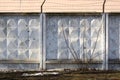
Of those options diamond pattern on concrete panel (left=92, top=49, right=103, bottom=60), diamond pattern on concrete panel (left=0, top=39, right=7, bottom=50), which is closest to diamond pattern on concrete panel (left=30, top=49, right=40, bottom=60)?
diamond pattern on concrete panel (left=0, top=39, right=7, bottom=50)

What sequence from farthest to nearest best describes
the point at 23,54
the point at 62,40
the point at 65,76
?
the point at 23,54, the point at 62,40, the point at 65,76

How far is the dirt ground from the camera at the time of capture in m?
13.2

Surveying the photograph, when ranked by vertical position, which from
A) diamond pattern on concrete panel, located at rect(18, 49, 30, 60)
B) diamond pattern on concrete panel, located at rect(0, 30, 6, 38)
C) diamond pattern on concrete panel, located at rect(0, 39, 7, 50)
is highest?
diamond pattern on concrete panel, located at rect(0, 30, 6, 38)

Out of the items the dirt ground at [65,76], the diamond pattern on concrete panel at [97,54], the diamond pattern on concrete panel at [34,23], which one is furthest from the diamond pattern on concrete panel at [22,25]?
the diamond pattern on concrete panel at [97,54]

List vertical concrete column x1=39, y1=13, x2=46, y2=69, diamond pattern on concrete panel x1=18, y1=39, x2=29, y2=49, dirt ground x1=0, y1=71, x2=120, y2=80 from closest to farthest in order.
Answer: dirt ground x1=0, y1=71, x2=120, y2=80 < vertical concrete column x1=39, y1=13, x2=46, y2=69 < diamond pattern on concrete panel x1=18, y1=39, x2=29, y2=49

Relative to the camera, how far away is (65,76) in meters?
13.6

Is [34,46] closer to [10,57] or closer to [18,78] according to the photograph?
[10,57]

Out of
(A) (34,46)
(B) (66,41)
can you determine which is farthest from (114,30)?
(A) (34,46)

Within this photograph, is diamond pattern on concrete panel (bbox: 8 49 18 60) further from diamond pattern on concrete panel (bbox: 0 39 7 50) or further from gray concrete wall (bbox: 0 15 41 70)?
diamond pattern on concrete panel (bbox: 0 39 7 50)

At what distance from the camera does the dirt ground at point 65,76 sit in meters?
13.2

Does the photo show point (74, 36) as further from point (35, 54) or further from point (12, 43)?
point (12, 43)

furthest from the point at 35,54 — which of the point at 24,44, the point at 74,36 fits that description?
the point at 74,36

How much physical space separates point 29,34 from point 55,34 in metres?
0.92

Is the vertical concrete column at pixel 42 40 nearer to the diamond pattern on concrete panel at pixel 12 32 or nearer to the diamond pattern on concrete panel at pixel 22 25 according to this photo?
the diamond pattern on concrete panel at pixel 22 25
